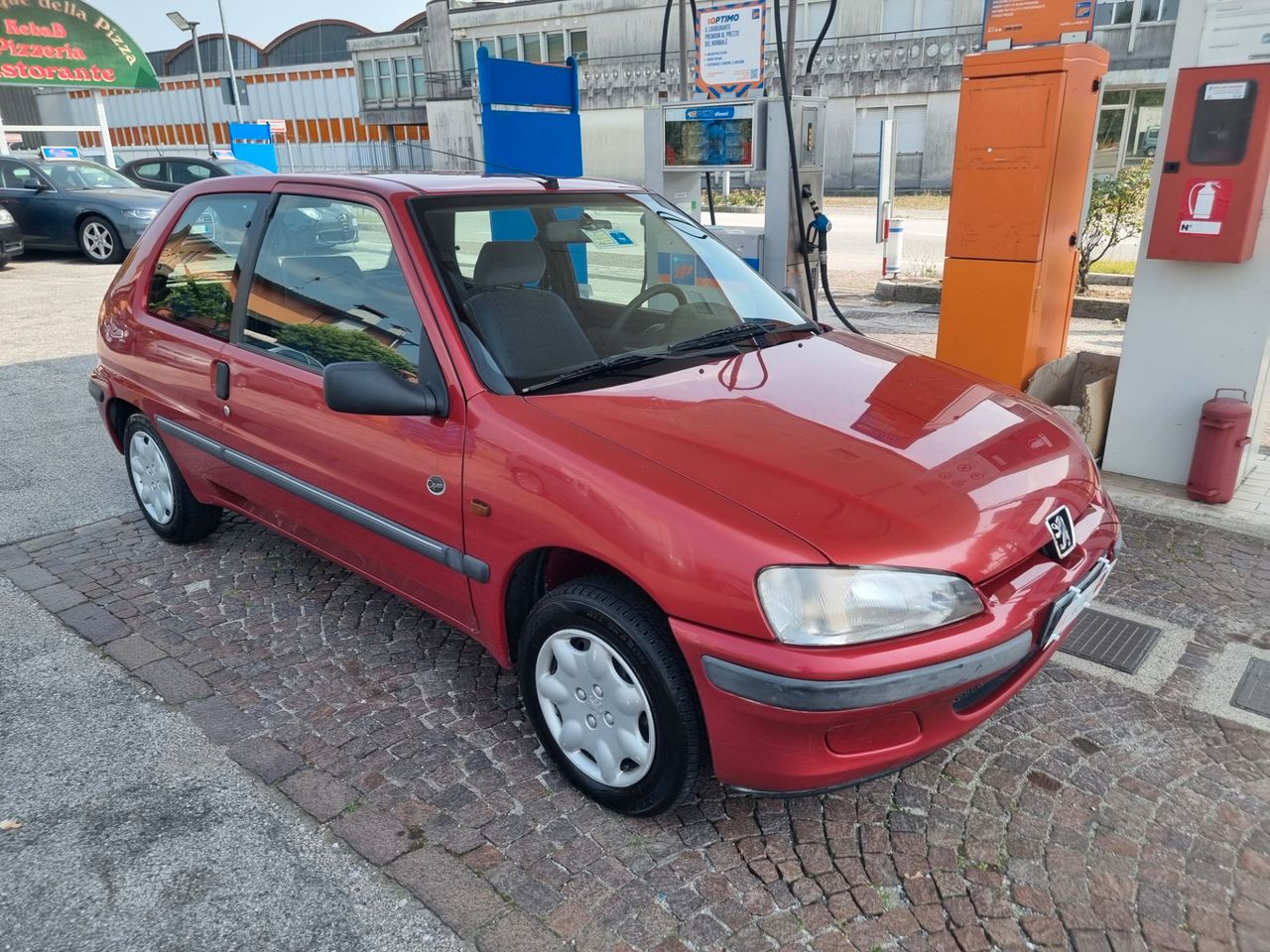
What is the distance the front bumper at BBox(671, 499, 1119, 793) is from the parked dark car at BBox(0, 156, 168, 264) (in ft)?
47.6

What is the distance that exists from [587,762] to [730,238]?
5.24 metres

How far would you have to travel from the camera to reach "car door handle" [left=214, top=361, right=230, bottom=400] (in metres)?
3.66

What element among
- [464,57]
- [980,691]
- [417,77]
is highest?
[464,57]

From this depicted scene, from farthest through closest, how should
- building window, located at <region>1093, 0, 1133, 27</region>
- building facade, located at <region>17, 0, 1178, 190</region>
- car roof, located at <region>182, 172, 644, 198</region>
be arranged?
building facade, located at <region>17, 0, 1178, 190</region> → building window, located at <region>1093, 0, 1133, 27</region> → car roof, located at <region>182, 172, 644, 198</region>

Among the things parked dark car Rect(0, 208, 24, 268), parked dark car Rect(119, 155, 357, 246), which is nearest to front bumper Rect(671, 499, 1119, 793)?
parked dark car Rect(0, 208, 24, 268)

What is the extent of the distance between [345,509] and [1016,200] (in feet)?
14.2

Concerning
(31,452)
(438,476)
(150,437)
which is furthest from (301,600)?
(31,452)

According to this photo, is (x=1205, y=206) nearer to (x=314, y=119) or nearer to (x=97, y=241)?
(x=97, y=241)

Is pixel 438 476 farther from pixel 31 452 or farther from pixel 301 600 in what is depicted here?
pixel 31 452

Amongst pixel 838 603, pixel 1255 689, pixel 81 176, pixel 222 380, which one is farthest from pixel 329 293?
pixel 81 176

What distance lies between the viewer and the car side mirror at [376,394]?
2.73 meters

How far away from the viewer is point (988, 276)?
5707 mm

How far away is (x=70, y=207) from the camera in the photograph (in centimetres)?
1421

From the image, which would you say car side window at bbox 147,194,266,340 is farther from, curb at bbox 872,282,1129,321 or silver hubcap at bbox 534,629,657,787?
curb at bbox 872,282,1129,321
